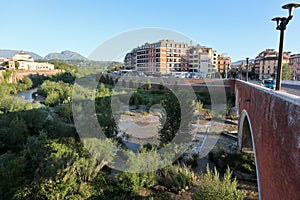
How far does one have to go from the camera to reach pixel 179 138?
384 inches

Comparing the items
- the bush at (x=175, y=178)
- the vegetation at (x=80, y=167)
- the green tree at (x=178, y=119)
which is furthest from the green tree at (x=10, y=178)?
the green tree at (x=178, y=119)

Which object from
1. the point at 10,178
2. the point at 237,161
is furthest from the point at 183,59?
the point at 10,178

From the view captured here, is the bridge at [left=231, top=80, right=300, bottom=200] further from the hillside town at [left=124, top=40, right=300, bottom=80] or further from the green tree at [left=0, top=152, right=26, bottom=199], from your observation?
the hillside town at [left=124, top=40, right=300, bottom=80]

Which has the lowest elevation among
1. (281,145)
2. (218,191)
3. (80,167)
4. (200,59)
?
(80,167)

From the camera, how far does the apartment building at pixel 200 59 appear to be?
160 ft

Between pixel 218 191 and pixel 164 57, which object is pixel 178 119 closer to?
pixel 218 191

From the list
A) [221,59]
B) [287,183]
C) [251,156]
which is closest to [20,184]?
[287,183]

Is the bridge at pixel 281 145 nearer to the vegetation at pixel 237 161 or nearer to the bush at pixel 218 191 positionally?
the bush at pixel 218 191

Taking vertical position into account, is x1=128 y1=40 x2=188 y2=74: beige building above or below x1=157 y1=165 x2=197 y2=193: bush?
above

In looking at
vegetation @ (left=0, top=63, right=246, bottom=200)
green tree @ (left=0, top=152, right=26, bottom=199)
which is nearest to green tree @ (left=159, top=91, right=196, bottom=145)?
vegetation @ (left=0, top=63, right=246, bottom=200)

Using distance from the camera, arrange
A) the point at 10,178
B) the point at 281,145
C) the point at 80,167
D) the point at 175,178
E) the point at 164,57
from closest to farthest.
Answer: the point at 281,145, the point at 10,178, the point at 80,167, the point at 175,178, the point at 164,57

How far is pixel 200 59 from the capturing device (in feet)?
161

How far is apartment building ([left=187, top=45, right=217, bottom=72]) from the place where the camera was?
48688mm

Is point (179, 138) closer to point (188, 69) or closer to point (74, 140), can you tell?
point (74, 140)
